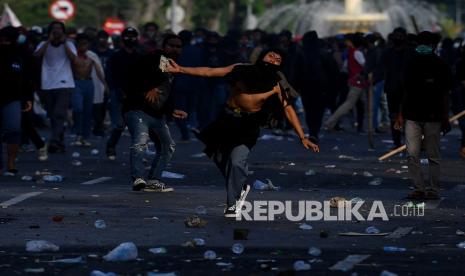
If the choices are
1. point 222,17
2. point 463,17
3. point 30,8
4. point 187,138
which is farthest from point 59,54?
point 463,17

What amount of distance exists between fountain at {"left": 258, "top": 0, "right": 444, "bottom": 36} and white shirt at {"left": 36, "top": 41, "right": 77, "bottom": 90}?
4547 cm

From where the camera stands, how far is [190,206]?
16.2 meters

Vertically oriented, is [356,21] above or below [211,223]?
above

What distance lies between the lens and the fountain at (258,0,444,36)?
73.7 m

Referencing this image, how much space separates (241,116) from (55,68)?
9739mm

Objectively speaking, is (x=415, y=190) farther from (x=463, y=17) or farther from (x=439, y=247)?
(x=463, y=17)

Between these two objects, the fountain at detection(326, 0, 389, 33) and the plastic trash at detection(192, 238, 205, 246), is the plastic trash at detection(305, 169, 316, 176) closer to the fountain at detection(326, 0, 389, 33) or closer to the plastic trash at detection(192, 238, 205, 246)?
the plastic trash at detection(192, 238, 205, 246)

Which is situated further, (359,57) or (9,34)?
(359,57)

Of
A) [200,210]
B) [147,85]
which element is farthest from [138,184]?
[200,210]

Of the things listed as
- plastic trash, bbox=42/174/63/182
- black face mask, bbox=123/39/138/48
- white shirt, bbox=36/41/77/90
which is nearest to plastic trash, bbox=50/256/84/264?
plastic trash, bbox=42/174/63/182

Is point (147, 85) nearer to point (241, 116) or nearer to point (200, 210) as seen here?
point (200, 210)

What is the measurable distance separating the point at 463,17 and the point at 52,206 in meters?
155

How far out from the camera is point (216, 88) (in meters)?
32.1

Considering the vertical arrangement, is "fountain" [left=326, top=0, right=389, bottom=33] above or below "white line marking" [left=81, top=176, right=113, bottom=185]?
above
